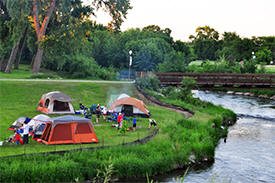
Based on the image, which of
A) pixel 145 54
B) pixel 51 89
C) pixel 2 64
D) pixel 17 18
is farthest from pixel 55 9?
pixel 145 54

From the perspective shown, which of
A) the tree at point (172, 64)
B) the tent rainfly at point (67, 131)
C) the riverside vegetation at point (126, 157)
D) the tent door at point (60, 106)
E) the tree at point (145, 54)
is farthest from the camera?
the tree at point (145, 54)

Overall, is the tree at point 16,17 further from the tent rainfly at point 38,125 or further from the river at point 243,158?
the river at point 243,158

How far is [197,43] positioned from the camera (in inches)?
6654

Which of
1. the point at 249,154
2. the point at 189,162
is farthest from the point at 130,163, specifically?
the point at 249,154

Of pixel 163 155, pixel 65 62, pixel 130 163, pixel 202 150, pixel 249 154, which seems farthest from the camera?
pixel 65 62

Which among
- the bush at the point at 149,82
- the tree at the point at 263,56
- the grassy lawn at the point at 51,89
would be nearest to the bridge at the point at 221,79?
the bush at the point at 149,82

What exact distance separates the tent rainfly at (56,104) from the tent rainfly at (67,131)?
29.6 ft

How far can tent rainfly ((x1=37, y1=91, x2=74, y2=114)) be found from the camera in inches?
1215

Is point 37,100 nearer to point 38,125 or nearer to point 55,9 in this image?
point 38,125

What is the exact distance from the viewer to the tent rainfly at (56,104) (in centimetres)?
3085

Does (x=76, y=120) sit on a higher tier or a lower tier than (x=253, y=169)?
higher

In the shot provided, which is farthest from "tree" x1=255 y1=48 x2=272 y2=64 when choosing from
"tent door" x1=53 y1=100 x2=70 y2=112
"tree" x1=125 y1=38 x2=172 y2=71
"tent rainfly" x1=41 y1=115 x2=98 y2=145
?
"tent rainfly" x1=41 y1=115 x2=98 y2=145

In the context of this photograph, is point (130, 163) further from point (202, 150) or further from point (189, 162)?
point (202, 150)

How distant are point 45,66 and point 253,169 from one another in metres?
51.0
